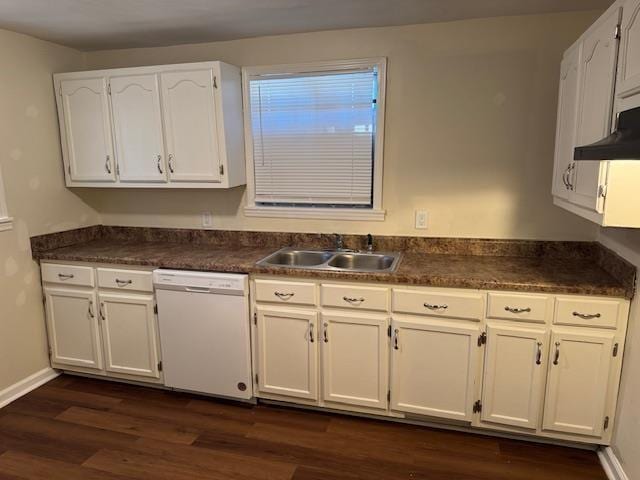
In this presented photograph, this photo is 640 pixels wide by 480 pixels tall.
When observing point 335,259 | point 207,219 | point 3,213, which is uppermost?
point 3,213

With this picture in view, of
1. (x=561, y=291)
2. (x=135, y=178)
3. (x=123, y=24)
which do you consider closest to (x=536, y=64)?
(x=561, y=291)

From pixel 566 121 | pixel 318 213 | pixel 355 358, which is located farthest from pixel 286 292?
pixel 566 121

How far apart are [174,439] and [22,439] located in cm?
85

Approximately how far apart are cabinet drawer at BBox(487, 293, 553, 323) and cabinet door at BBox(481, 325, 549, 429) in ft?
0.21

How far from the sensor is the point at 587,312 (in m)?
2.09

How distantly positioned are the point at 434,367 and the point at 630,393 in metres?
0.89

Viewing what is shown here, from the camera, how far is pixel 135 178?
9.80ft

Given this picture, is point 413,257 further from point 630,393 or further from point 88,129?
point 88,129

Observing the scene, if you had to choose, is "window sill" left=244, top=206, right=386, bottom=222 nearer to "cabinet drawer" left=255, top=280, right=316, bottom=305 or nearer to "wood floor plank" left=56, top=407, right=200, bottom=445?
"cabinet drawer" left=255, top=280, right=316, bottom=305

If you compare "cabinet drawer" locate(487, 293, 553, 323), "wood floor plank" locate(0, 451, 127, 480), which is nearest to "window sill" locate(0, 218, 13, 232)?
"wood floor plank" locate(0, 451, 127, 480)

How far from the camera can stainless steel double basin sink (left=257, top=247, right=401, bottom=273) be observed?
2.77 metres

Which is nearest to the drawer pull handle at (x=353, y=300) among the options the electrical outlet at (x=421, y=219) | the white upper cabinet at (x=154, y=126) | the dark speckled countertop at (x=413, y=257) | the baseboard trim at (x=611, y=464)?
the dark speckled countertop at (x=413, y=257)

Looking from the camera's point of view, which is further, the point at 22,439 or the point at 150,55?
the point at 150,55

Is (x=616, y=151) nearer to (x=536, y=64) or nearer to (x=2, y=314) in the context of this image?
(x=536, y=64)
